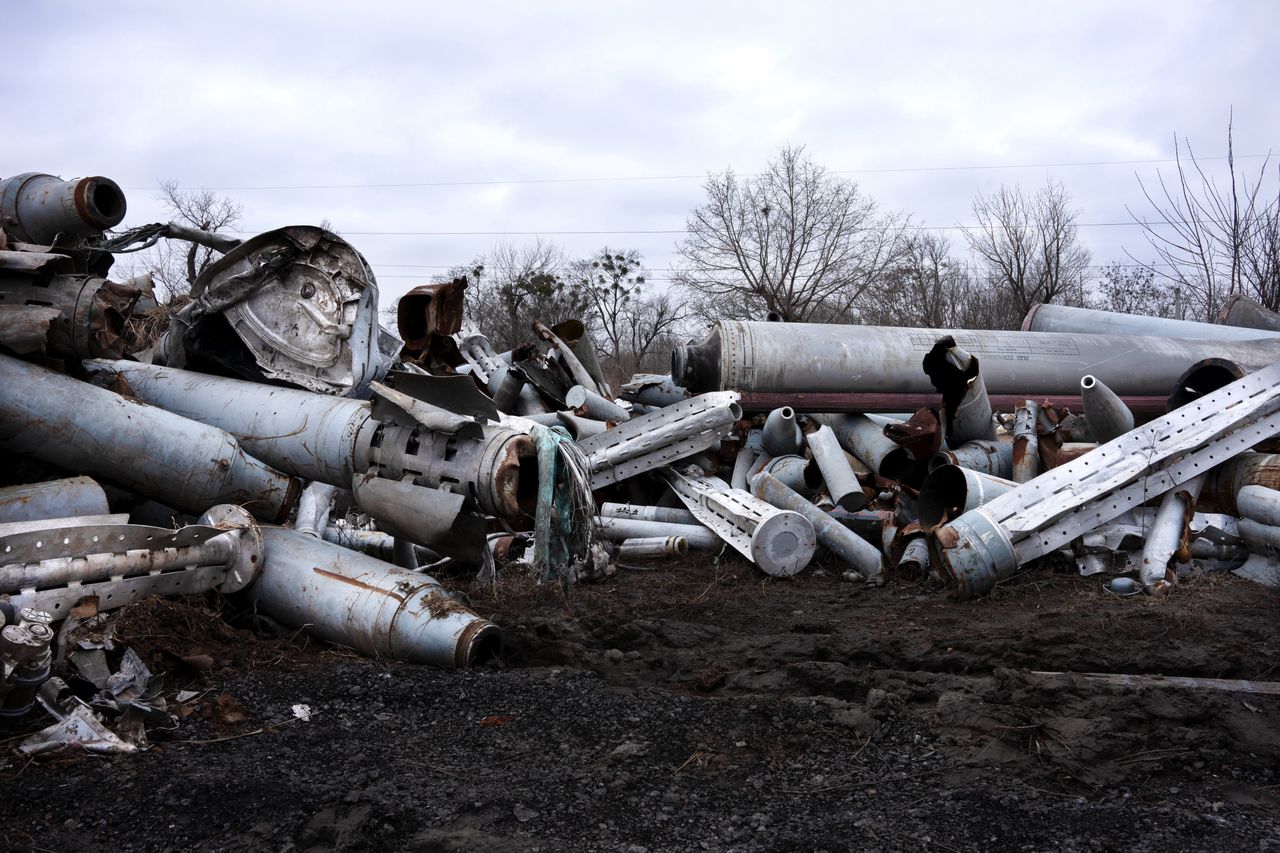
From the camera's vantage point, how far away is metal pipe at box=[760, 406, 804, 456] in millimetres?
8250

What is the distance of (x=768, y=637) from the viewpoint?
5281mm

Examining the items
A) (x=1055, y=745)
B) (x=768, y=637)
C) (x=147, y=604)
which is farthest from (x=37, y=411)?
(x=1055, y=745)

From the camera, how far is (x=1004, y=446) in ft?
26.1

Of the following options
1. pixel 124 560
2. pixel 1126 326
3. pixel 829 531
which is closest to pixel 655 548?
pixel 829 531

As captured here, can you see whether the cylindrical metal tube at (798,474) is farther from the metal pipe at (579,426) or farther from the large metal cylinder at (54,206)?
the large metal cylinder at (54,206)

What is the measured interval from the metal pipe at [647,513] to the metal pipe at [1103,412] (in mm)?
3213

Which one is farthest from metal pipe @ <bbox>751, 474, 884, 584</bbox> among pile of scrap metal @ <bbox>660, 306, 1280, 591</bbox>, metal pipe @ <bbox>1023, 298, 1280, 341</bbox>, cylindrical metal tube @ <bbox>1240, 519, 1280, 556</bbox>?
metal pipe @ <bbox>1023, 298, 1280, 341</bbox>

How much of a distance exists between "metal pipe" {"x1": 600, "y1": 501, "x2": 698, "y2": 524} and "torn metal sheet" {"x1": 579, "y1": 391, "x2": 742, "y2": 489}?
24cm

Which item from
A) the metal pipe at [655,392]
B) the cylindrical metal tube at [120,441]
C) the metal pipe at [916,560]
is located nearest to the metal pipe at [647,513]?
the metal pipe at [916,560]

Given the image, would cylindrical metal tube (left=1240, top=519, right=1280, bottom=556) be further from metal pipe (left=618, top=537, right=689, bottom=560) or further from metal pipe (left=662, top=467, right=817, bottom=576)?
metal pipe (left=618, top=537, right=689, bottom=560)

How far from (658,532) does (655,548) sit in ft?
0.87

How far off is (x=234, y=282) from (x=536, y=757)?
3.98m

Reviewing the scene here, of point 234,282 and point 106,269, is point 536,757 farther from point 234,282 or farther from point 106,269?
point 106,269

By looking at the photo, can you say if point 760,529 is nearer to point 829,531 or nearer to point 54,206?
point 829,531
